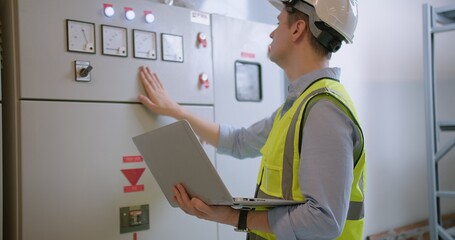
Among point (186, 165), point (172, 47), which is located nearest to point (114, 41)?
point (172, 47)

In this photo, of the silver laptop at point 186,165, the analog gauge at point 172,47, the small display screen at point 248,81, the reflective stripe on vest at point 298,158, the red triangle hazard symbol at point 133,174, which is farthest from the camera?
the small display screen at point 248,81

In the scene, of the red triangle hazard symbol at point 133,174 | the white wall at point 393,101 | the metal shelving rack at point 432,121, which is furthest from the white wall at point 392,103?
the red triangle hazard symbol at point 133,174

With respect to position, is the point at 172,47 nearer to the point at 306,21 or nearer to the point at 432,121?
the point at 306,21

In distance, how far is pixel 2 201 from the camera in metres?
1.29

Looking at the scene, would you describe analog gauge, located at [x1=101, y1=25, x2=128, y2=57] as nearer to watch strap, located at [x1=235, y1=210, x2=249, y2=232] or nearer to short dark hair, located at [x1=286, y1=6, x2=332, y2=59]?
short dark hair, located at [x1=286, y1=6, x2=332, y2=59]

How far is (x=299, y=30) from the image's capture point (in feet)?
4.15

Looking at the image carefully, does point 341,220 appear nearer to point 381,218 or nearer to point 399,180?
point 381,218

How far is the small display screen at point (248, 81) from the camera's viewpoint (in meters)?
1.87

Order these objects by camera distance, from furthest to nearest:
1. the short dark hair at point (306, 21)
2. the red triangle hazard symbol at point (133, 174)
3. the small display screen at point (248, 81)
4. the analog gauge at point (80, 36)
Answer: the small display screen at point (248, 81)
the red triangle hazard symbol at point (133, 174)
the analog gauge at point (80, 36)
the short dark hair at point (306, 21)

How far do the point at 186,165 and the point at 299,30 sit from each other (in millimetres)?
565

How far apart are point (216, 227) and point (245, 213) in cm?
63

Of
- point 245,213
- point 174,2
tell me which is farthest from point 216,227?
point 174,2

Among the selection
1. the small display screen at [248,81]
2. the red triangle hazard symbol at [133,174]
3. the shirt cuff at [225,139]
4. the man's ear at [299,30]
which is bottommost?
the red triangle hazard symbol at [133,174]

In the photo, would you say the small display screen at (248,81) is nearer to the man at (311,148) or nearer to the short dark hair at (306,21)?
the man at (311,148)
